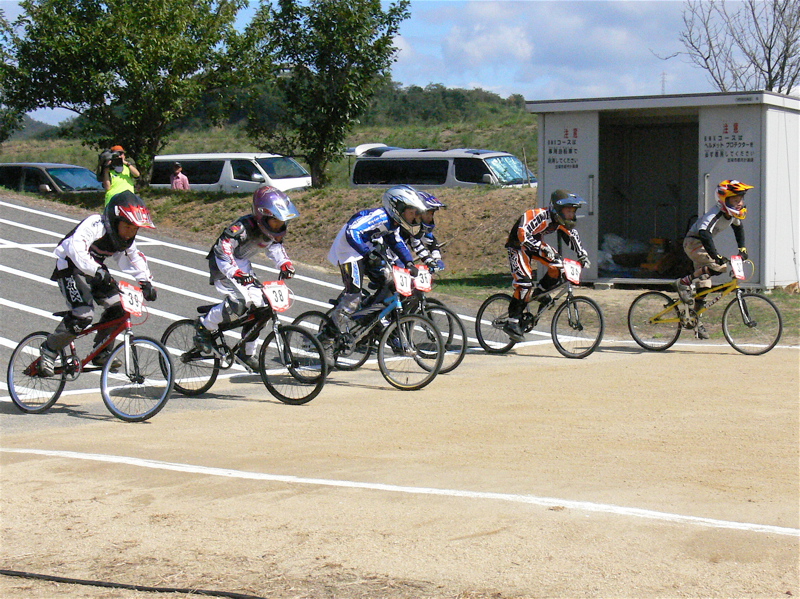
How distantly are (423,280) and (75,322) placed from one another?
3.52m

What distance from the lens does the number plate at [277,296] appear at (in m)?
8.95

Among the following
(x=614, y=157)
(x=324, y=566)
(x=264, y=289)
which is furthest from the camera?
(x=614, y=157)

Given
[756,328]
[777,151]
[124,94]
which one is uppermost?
[124,94]

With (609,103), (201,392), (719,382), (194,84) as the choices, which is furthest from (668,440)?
(194,84)

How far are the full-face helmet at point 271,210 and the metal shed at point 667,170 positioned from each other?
30.3 feet

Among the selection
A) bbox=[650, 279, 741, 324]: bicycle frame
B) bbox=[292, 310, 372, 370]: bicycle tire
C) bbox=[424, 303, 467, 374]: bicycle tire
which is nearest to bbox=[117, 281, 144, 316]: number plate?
bbox=[292, 310, 372, 370]: bicycle tire

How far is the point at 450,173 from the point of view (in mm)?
25109

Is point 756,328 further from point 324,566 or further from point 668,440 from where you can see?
point 324,566

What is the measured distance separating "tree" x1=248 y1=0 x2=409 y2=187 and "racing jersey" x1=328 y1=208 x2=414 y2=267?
1499cm

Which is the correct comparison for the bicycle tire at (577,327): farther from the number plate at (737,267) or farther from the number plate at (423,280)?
the number plate at (423,280)

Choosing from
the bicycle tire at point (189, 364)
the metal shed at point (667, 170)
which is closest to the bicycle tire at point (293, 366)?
the bicycle tire at point (189, 364)

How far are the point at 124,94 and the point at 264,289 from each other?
17701mm

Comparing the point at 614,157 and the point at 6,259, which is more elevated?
the point at 614,157

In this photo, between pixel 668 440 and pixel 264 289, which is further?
pixel 264 289
